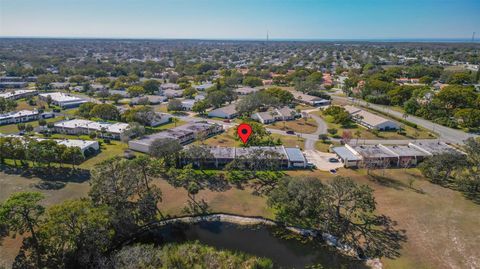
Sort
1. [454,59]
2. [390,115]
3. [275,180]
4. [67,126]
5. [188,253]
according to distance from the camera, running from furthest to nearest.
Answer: [454,59] < [390,115] < [67,126] < [275,180] < [188,253]

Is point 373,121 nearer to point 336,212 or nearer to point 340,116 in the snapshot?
point 340,116

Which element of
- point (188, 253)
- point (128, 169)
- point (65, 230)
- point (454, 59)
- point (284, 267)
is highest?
point (454, 59)

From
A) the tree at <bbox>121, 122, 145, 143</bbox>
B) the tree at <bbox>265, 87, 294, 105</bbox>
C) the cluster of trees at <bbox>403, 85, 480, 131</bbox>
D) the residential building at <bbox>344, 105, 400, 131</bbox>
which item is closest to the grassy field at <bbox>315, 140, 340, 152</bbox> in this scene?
the residential building at <bbox>344, 105, 400, 131</bbox>

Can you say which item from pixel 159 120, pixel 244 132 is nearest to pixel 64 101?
pixel 159 120

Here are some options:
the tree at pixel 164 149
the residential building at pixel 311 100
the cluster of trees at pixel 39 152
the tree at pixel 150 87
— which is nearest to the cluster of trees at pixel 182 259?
the tree at pixel 164 149

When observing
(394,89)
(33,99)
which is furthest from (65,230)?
(394,89)

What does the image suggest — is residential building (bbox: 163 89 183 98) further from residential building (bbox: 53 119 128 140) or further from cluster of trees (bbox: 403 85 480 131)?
cluster of trees (bbox: 403 85 480 131)

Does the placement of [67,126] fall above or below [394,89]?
below

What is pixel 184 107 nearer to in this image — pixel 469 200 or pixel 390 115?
pixel 390 115
